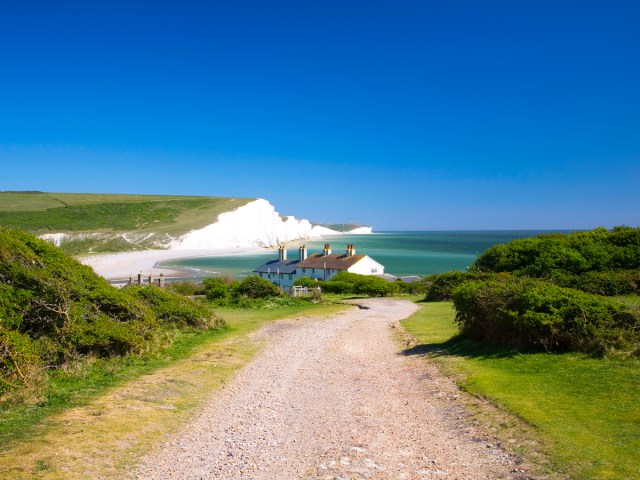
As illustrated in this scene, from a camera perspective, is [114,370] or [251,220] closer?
[114,370]

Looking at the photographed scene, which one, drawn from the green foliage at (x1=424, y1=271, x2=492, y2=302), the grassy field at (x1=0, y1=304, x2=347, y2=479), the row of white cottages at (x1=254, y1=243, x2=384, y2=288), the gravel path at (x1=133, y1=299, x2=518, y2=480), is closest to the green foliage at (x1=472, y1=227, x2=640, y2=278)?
the green foliage at (x1=424, y1=271, x2=492, y2=302)

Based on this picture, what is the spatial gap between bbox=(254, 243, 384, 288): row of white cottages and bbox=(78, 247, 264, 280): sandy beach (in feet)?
82.0

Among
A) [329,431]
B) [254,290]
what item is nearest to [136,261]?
[254,290]

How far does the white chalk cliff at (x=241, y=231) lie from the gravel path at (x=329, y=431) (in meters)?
127

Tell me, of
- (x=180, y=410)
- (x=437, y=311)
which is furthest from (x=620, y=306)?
(x=437, y=311)

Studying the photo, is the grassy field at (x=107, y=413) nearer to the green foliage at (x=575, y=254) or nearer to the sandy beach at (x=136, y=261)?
the green foliage at (x=575, y=254)

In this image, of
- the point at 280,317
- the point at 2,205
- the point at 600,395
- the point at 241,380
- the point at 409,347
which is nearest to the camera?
the point at 600,395

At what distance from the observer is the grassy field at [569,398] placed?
6.35 meters

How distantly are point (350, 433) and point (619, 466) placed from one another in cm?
388

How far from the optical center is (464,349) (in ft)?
47.3

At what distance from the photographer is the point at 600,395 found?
874 cm

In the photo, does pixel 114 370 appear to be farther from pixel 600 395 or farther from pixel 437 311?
pixel 437 311

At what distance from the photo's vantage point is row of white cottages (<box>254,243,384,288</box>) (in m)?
52.7

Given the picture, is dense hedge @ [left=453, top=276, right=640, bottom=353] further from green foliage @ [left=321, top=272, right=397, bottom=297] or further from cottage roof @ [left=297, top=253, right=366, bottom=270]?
cottage roof @ [left=297, top=253, right=366, bottom=270]
